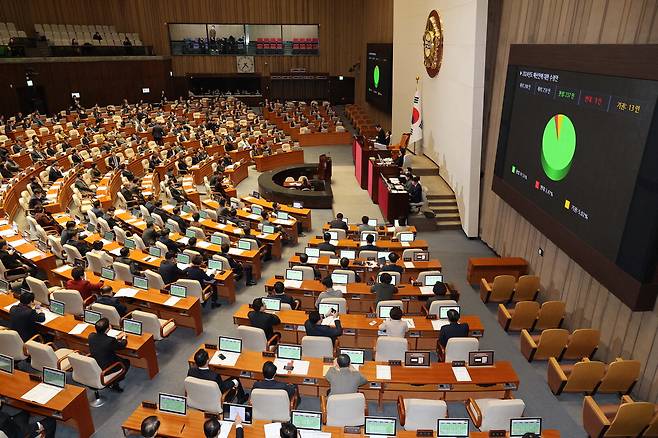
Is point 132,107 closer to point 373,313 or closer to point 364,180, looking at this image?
point 364,180

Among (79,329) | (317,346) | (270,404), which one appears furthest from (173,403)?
(79,329)

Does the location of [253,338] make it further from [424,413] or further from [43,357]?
[43,357]

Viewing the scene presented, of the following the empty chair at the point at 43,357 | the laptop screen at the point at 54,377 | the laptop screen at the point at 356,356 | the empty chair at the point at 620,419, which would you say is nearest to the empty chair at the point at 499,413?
the empty chair at the point at 620,419

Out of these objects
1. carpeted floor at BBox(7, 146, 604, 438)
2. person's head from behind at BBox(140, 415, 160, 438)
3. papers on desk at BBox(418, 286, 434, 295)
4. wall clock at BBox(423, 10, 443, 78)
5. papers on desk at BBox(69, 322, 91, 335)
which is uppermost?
wall clock at BBox(423, 10, 443, 78)

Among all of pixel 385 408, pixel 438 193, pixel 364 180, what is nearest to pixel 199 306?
pixel 385 408

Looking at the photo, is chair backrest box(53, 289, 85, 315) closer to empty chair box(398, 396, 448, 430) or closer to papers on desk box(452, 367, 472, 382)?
empty chair box(398, 396, 448, 430)

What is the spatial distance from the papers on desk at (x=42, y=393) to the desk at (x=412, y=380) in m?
A: 2.02

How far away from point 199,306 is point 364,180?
11619 millimetres

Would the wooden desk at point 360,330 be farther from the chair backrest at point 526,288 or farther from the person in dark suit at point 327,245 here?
the person in dark suit at point 327,245

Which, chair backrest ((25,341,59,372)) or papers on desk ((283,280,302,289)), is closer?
chair backrest ((25,341,59,372))

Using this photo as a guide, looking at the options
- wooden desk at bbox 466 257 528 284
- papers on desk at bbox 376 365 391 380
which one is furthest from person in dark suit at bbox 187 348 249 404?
wooden desk at bbox 466 257 528 284

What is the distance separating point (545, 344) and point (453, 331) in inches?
75.9

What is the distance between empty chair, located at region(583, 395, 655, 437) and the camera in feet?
22.1

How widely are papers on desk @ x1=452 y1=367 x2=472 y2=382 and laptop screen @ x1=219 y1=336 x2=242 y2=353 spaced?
3600mm
